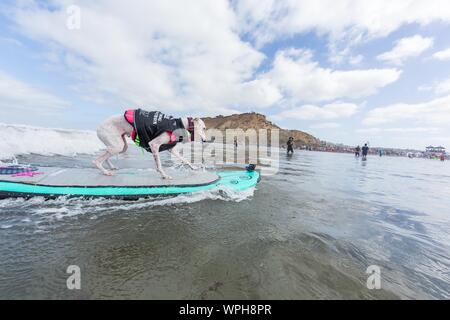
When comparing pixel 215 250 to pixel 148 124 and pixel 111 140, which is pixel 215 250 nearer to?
pixel 148 124

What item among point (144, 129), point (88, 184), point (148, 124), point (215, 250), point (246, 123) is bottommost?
point (215, 250)

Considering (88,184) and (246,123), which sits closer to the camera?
(88,184)

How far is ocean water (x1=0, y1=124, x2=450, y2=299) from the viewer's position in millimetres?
2107

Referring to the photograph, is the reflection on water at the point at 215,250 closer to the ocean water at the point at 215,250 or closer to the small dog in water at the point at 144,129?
the ocean water at the point at 215,250

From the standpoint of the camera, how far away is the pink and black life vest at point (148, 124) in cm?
504

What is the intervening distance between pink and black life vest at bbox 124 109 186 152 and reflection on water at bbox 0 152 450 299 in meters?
1.58

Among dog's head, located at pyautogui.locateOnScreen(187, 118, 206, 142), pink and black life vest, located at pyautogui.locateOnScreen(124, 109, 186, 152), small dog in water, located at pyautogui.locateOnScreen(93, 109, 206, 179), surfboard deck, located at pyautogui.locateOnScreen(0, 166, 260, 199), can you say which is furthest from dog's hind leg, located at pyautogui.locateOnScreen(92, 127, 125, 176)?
dog's head, located at pyautogui.locateOnScreen(187, 118, 206, 142)

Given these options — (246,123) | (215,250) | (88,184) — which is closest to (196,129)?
(88,184)

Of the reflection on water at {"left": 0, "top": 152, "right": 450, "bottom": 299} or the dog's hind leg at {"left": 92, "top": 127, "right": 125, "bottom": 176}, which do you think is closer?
the reflection on water at {"left": 0, "top": 152, "right": 450, "bottom": 299}

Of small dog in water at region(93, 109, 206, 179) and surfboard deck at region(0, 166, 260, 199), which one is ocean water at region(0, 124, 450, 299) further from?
small dog in water at region(93, 109, 206, 179)

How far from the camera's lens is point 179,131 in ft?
17.5

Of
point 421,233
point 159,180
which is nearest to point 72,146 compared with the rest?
point 159,180

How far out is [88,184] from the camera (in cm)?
464
